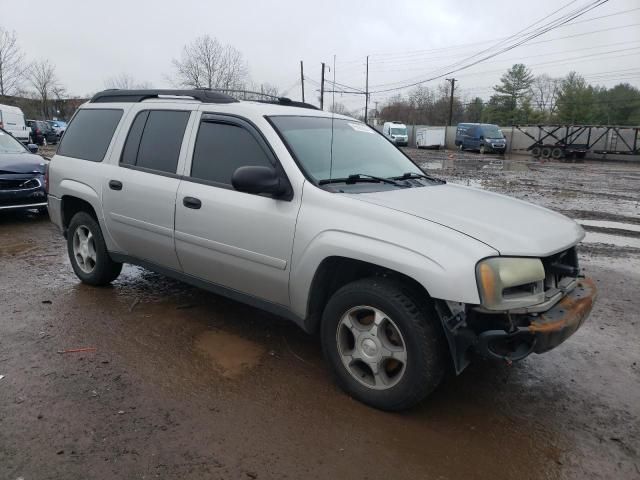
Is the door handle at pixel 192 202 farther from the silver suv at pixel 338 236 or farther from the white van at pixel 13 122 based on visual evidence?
the white van at pixel 13 122

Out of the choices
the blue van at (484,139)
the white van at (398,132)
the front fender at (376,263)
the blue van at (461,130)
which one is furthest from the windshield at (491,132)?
the front fender at (376,263)

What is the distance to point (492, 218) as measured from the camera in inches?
128

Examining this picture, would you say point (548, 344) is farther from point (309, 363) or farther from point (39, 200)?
point (39, 200)

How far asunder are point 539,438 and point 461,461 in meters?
0.56

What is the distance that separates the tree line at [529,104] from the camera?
204ft

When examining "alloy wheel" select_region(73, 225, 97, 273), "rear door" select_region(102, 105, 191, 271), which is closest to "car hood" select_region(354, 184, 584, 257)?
"rear door" select_region(102, 105, 191, 271)

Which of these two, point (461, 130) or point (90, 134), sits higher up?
point (461, 130)

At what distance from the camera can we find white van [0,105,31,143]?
2531cm

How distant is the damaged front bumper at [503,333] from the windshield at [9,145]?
9.36 m

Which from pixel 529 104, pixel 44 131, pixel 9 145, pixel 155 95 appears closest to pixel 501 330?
pixel 155 95

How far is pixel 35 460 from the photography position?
2.66 m

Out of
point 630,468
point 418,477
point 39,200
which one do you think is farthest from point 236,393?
point 39,200

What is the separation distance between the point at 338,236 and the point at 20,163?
7643 mm

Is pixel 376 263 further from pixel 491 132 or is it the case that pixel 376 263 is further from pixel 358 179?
pixel 491 132
